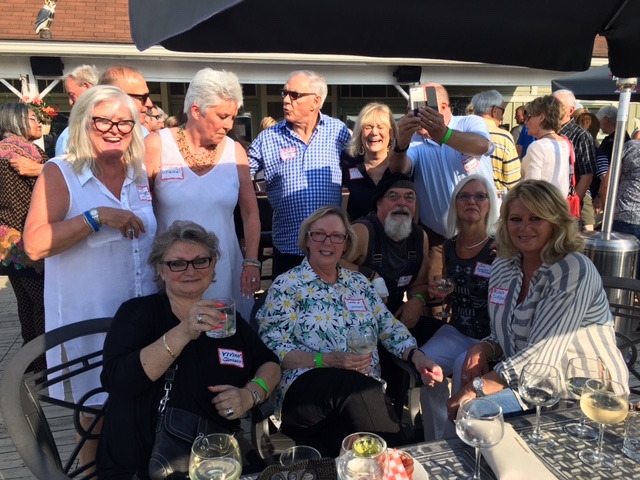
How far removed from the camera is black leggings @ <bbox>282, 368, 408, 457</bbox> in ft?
6.98

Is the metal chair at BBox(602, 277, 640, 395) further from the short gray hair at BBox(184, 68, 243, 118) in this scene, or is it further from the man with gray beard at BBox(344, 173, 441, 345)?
the short gray hair at BBox(184, 68, 243, 118)

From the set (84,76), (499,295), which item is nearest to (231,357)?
(499,295)

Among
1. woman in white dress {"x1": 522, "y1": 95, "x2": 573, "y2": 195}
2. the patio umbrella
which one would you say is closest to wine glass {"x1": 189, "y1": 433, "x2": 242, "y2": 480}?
woman in white dress {"x1": 522, "y1": 95, "x2": 573, "y2": 195}

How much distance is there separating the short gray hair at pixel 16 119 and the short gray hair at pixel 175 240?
1981 mm

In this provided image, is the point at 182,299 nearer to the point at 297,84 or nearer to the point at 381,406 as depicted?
the point at 381,406

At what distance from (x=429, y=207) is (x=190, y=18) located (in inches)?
105

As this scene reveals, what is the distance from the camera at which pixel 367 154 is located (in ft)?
11.4

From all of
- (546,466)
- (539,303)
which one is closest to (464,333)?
(539,303)

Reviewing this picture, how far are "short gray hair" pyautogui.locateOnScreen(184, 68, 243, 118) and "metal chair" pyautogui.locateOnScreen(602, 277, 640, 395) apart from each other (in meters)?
2.16

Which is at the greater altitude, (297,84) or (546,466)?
(297,84)

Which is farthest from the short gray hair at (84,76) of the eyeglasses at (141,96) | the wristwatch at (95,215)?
the wristwatch at (95,215)

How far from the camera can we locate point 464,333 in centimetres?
278

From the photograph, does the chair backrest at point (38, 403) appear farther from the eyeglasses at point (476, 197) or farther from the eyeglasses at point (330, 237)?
the eyeglasses at point (476, 197)

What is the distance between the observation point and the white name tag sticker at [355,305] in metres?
2.50
